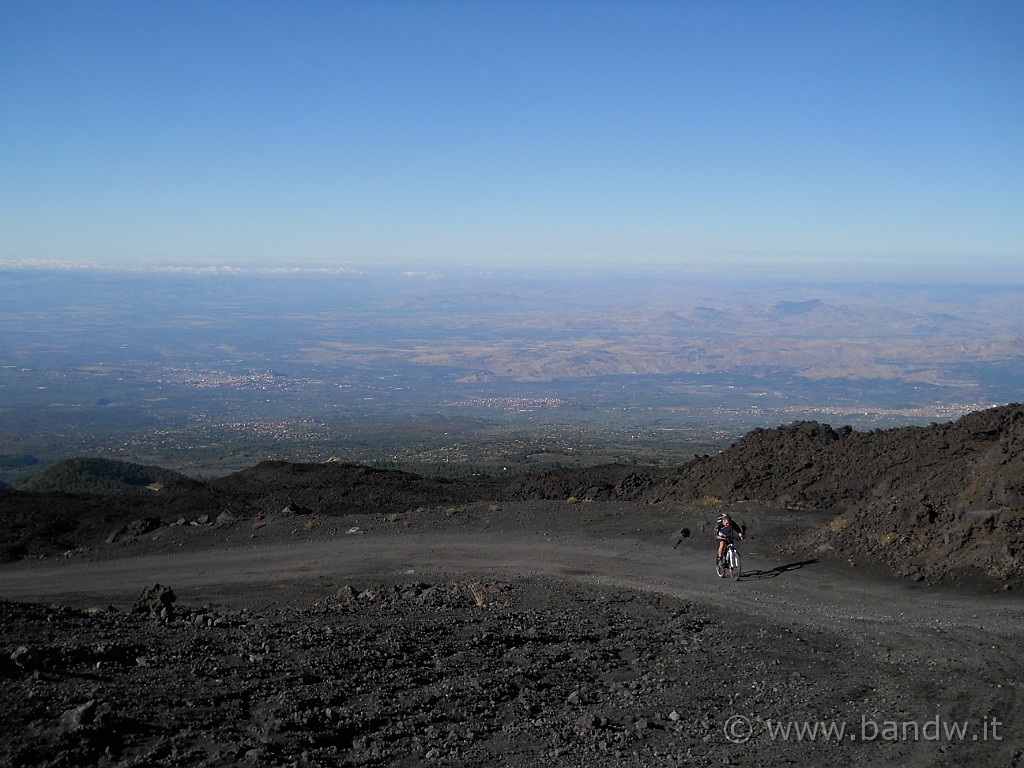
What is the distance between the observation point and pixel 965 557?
1348 cm

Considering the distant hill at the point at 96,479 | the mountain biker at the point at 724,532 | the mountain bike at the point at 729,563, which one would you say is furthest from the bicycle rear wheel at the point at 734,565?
the distant hill at the point at 96,479

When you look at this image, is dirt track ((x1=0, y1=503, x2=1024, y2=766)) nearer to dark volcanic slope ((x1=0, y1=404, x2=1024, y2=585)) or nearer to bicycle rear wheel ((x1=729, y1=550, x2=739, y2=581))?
bicycle rear wheel ((x1=729, y1=550, x2=739, y2=581))

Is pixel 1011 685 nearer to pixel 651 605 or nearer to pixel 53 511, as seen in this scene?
pixel 651 605

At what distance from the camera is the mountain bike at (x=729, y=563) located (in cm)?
1442

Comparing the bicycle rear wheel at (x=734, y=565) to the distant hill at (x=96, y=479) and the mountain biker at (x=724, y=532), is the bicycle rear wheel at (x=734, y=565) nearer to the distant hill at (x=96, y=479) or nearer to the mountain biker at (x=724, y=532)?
the mountain biker at (x=724, y=532)

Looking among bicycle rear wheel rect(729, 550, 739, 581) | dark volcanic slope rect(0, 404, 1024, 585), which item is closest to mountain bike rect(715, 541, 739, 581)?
bicycle rear wheel rect(729, 550, 739, 581)

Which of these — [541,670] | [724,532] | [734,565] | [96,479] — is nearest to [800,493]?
[724,532]

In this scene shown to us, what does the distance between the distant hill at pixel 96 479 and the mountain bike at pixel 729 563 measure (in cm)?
2467

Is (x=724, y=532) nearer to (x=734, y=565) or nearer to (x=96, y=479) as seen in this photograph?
(x=734, y=565)

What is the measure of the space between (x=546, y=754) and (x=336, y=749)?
5.71 feet

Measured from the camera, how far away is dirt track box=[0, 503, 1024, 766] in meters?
6.61

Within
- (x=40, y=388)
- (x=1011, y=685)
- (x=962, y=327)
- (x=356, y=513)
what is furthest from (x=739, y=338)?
(x=1011, y=685)

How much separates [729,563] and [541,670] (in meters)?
6.88

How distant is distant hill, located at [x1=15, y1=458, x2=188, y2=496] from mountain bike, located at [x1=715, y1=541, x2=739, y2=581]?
24.7 metres
